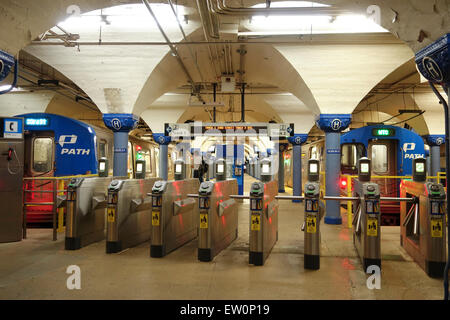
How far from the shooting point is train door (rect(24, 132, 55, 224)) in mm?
8305

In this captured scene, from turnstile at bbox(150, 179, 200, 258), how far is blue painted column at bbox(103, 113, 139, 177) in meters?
2.87

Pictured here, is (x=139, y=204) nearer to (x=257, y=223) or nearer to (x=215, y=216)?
(x=215, y=216)

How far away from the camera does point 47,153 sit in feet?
28.6

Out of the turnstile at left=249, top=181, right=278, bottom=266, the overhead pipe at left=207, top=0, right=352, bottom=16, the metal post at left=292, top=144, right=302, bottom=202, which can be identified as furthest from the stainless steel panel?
the metal post at left=292, top=144, right=302, bottom=202

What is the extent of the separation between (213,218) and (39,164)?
5.90m

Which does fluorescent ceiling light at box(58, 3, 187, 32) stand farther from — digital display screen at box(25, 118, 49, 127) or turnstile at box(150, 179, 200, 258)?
turnstile at box(150, 179, 200, 258)

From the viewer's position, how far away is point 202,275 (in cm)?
465

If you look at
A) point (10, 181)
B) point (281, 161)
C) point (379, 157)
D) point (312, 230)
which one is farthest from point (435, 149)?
point (10, 181)

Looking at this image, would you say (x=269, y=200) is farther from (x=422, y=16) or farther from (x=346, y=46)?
(x=346, y=46)

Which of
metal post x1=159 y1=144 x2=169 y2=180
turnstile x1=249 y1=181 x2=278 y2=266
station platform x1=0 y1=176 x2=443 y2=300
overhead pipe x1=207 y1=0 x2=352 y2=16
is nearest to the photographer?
station platform x1=0 y1=176 x2=443 y2=300
